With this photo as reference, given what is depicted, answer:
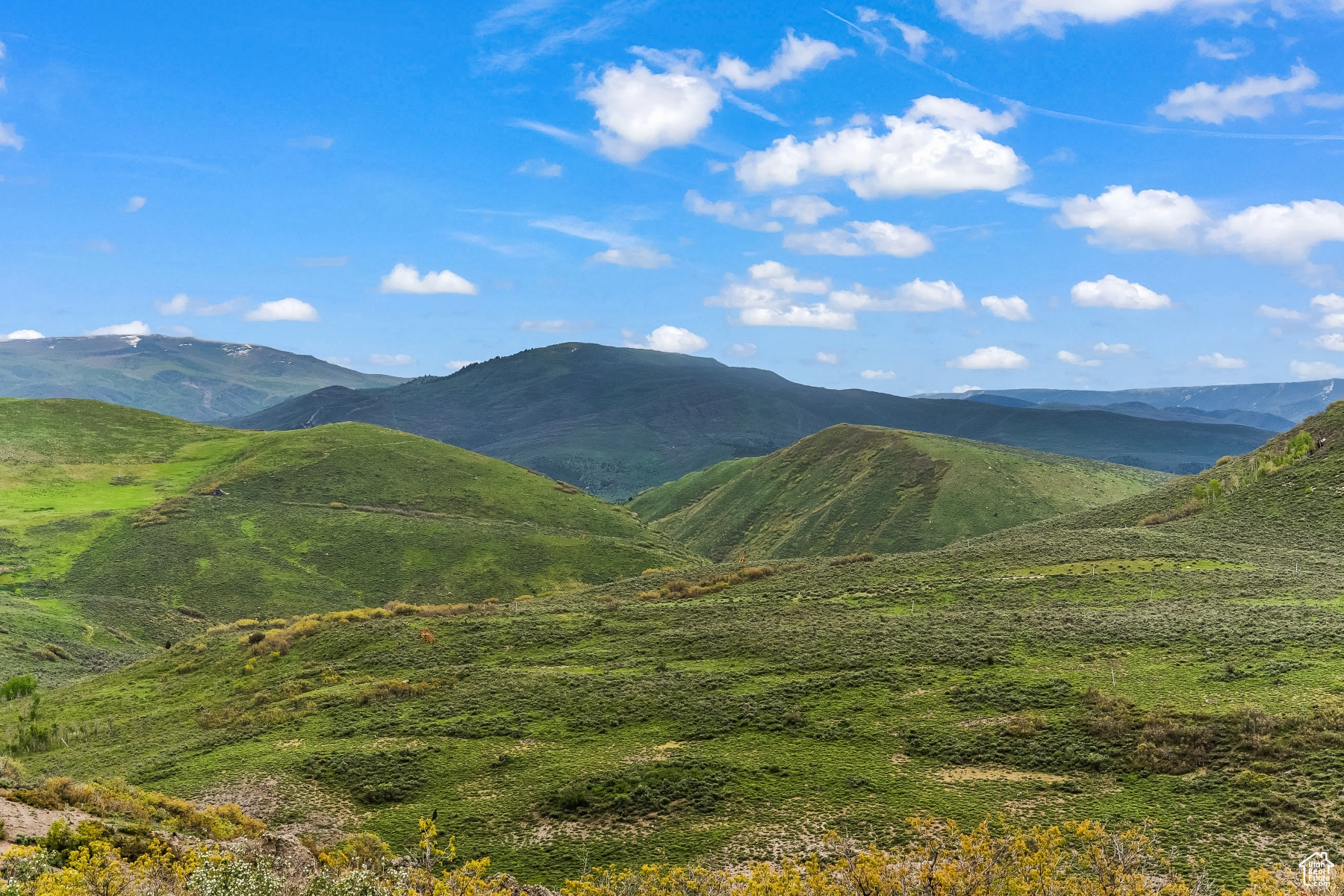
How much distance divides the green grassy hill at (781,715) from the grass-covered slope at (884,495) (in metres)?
60.1

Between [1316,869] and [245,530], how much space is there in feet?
364

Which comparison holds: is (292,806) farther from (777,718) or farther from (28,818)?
(777,718)

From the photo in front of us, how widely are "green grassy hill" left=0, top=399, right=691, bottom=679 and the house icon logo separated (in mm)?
69654

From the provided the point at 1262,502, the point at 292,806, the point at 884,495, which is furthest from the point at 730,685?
the point at 884,495

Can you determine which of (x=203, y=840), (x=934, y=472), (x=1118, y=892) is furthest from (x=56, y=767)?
(x=934, y=472)

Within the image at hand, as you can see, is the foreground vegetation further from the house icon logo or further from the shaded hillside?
the shaded hillside

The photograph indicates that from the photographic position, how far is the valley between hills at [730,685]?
2575 cm

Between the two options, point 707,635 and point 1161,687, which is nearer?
point 1161,687

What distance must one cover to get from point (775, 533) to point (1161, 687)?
331ft

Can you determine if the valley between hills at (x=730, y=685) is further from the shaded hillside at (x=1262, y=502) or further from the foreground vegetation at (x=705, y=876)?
the foreground vegetation at (x=705, y=876)

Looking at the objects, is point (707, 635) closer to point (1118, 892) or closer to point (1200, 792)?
point (1200, 792)

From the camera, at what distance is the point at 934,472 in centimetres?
13200

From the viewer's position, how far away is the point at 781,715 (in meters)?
33.6

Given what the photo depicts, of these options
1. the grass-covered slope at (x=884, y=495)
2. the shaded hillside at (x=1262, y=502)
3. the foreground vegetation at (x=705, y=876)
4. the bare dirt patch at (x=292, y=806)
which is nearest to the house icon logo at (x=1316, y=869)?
the foreground vegetation at (x=705, y=876)
